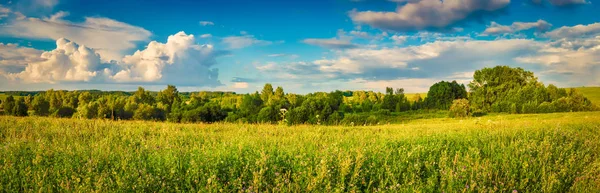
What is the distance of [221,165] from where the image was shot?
628 cm

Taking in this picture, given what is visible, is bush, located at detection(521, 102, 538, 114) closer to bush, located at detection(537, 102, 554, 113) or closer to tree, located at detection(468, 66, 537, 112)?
bush, located at detection(537, 102, 554, 113)

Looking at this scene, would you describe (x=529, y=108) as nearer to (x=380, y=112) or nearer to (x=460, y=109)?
(x=460, y=109)

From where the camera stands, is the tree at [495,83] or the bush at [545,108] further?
the tree at [495,83]

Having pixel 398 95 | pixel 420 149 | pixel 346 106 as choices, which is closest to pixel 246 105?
pixel 346 106

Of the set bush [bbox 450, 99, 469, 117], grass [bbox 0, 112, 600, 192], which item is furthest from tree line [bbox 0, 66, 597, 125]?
grass [bbox 0, 112, 600, 192]

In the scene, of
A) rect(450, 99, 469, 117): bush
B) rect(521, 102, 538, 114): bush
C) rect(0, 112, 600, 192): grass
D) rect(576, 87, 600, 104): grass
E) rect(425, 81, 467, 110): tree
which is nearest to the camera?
rect(0, 112, 600, 192): grass

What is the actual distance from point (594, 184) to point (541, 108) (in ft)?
245

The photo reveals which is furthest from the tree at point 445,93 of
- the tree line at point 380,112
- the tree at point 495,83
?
the tree at point 495,83

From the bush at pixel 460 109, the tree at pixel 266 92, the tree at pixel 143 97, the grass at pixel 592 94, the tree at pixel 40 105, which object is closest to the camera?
the bush at pixel 460 109

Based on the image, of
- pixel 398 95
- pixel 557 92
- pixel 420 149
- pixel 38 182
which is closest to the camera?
pixel 38 182

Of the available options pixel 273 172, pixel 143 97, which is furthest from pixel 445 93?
pixel 273 172

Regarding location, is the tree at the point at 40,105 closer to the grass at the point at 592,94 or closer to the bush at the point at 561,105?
the bush at the point at 561,105

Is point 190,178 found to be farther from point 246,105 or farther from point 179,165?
point 246,105

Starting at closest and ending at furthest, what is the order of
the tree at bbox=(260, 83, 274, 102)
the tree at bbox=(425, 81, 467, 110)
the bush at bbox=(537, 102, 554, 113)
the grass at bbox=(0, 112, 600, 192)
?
the grass at bbox=(0, 112, 600, 192), the bush at bbox=(537, 102, 554, 113), the tree at bbox=(425, 81, 467, 110), the tree at bbox=(260, 83, 274, 102)
